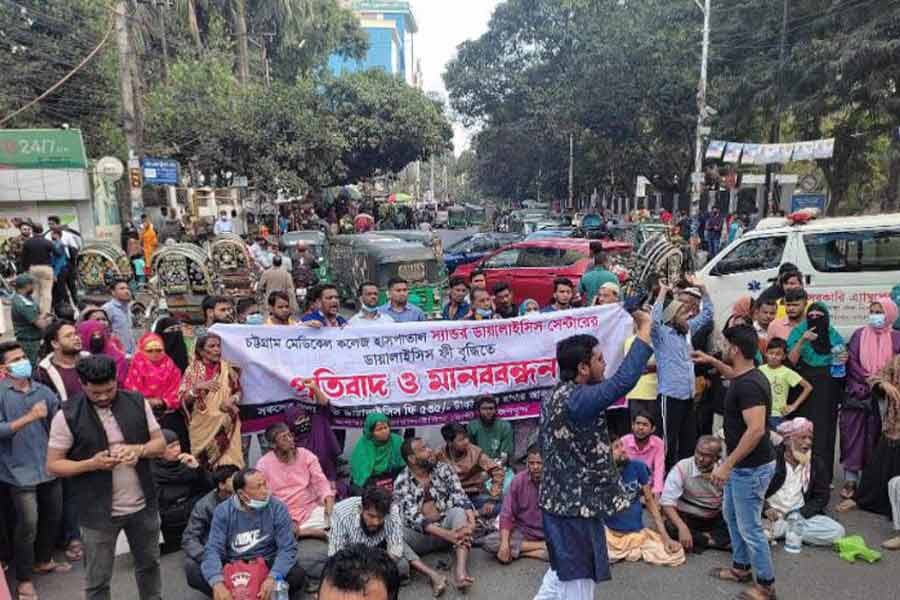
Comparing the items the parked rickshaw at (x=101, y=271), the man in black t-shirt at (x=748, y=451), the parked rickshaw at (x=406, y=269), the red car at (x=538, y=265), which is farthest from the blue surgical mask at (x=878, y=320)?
the parked rickshaw at (x=101, y=271)

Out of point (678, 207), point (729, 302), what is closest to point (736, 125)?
point (678, 207)

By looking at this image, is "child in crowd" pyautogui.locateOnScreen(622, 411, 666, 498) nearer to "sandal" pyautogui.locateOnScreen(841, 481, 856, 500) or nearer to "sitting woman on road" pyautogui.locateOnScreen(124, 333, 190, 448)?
"sandal" pyautogui.locateOnScreen(841, 481, 856, 500)

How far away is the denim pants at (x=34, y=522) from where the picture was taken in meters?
4.51

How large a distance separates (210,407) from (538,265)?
8726mm

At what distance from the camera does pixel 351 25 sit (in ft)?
139

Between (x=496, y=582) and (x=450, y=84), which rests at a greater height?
(x=450, y=84)

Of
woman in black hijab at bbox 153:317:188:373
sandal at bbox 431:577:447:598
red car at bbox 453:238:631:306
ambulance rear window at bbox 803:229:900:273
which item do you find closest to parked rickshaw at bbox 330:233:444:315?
red car at bbox 453:238:631:306

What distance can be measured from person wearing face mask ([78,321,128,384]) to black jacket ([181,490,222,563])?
5.01 feet

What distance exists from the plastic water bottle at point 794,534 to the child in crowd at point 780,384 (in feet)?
2.28

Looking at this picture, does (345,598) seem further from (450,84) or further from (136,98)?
(450,84)

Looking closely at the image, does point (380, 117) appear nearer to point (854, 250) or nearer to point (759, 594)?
point (854, 250)

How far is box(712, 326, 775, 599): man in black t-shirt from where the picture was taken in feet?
13.1

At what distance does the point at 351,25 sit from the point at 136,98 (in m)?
27.4

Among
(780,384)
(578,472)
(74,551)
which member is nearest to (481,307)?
(780,384)
